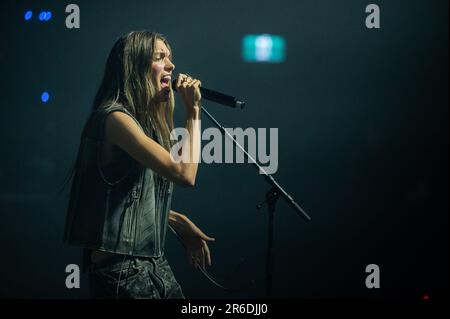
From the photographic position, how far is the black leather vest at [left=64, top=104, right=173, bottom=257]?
5.31 ft

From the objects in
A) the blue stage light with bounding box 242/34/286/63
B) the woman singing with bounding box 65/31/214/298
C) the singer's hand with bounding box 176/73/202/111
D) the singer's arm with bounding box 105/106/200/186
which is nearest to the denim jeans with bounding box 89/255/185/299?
the woman singing with bounding box 65/31/214/298

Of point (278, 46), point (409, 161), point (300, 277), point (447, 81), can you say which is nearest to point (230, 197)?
point (300, 277)

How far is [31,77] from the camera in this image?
2783 millimetres

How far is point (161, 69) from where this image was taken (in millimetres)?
1817

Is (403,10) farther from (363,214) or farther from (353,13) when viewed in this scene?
(363,214)

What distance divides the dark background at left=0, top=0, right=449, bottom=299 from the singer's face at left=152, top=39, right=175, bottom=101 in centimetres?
101

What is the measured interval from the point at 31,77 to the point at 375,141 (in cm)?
186

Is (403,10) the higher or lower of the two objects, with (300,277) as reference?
higher

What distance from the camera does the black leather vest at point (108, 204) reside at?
1618 millimetres

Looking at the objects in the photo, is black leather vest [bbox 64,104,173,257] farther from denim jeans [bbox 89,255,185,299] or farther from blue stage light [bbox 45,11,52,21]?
blue stage light [bbox 45,11,52,21]

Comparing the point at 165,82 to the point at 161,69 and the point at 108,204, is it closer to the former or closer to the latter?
the point at 161,69

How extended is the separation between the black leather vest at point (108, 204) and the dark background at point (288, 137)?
47.5 inches

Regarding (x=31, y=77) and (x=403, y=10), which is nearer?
(x=31, y=77)
